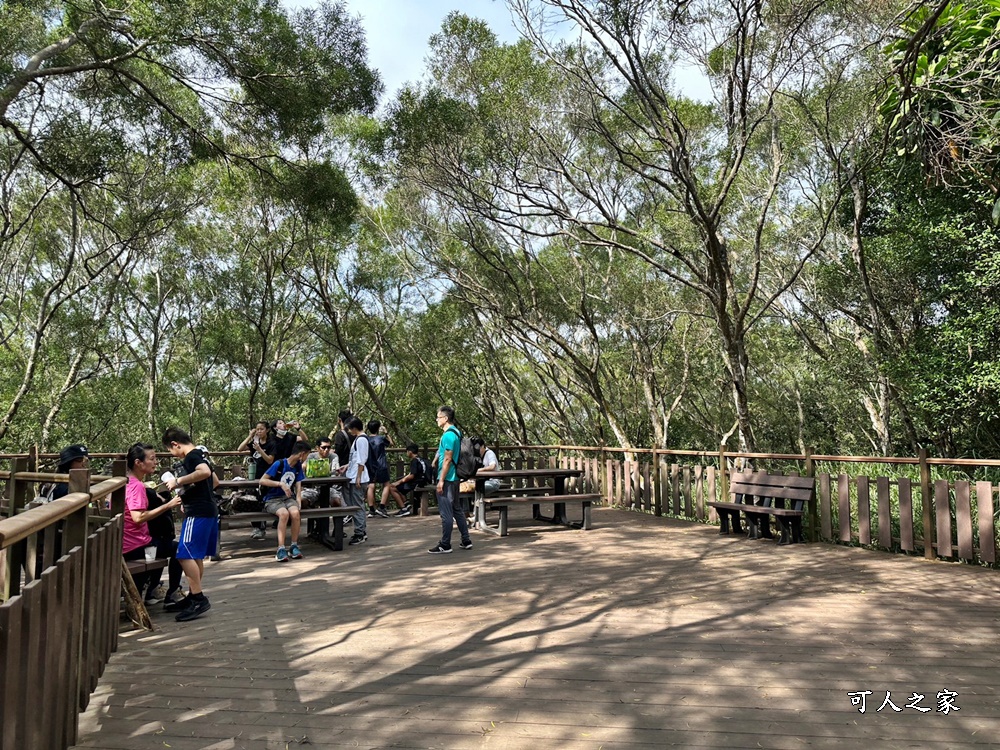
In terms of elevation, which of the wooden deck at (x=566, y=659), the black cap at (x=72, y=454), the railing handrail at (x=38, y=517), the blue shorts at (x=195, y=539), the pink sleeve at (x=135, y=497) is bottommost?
the wooden deck at (x=566, y=659)

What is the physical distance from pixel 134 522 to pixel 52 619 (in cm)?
287

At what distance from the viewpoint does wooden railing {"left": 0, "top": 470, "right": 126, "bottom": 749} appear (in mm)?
1942

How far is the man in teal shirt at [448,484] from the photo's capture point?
295 inches

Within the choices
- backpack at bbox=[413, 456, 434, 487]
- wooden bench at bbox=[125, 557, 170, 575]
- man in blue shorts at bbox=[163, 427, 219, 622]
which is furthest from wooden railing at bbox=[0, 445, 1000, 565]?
backpack at bbox=[413, 456, 434, 487]

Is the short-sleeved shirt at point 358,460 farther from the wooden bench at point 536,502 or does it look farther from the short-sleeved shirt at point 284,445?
the wooden bench at point 536,502

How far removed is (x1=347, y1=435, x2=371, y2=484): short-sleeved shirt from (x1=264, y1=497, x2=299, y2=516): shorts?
1.16 meters

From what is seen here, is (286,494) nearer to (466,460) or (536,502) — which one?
(466,460)

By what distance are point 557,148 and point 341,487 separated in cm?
694

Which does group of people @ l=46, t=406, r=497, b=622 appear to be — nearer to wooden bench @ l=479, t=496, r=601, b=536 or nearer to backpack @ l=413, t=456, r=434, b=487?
backpack @ l=413, t=456, r=434, b=487

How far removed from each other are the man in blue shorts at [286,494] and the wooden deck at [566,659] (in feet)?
2.08

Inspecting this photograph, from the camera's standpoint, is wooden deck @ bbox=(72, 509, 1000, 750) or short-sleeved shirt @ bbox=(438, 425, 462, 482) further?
short-sleeved shirt @ bbox=(438, 425, 462, 482)

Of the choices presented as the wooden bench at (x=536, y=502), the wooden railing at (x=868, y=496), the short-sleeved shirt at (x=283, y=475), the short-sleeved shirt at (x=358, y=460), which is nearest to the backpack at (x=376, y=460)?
the short-sleeved shirt at (x=358, y=460)

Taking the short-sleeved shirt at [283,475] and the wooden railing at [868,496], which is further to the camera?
the short-sleeved shirt at [283,475]

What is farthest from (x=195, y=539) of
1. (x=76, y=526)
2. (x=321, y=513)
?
(x=321, y=513)
